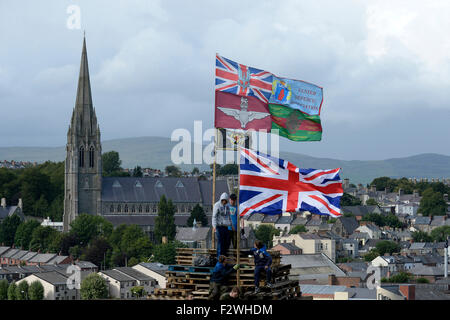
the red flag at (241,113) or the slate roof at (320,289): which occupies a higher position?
the red flag at (241,113)

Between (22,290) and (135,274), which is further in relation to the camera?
(135,274)

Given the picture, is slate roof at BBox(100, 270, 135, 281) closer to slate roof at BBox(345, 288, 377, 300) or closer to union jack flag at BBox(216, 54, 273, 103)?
slate roof at BBox(345, 288, 377, 300)

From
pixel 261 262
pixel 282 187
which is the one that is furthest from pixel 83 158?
pixel 261 262

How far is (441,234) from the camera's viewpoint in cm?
16275

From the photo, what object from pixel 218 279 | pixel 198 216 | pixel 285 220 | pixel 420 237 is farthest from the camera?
pixel 285 220

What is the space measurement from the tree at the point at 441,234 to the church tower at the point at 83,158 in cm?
5679

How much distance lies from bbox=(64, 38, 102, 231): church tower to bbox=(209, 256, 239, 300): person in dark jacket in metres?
125

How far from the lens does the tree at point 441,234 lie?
15825 centimetres

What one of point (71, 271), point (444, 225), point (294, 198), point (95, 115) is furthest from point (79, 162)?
point (294, 198)

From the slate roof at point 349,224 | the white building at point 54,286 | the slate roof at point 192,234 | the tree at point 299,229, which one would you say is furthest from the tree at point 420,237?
the white building at point 54,286

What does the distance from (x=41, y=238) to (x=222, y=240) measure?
363 feet

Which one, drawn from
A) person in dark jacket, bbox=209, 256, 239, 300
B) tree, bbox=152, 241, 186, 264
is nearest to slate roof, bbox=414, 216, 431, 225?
tree, bbox=152, 241, 186, 264

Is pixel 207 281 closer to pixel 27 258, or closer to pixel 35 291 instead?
pixel 35 291

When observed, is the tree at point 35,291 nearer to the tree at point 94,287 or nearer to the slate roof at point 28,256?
the tree at point 94,287
